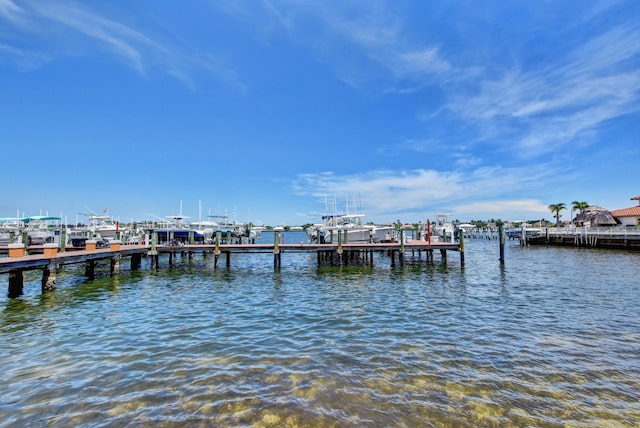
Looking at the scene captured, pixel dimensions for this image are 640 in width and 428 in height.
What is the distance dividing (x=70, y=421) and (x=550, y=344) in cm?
1170

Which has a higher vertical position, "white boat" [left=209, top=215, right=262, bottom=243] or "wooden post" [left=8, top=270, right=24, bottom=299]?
"white boat" [left=209, top=215, right=262, bottom=243]

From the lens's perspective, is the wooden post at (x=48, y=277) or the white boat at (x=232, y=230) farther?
the white boat at (x=232, y=230)

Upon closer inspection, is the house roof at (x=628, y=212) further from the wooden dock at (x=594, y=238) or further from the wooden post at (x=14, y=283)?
the wooden post at (x=14, y=283)

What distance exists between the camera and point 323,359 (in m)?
8.77

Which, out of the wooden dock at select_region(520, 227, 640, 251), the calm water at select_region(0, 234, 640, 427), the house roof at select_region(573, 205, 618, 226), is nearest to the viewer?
the calm water at select_region(0, 234, 640, 427)

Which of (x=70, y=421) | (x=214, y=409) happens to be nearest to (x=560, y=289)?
(x=214, y=409)

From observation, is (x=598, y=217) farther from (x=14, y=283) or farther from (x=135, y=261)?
(x=14, y=283)

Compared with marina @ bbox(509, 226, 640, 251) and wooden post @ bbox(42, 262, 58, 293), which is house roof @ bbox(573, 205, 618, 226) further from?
wooden post @ bbox(42, 262, 58, 293)

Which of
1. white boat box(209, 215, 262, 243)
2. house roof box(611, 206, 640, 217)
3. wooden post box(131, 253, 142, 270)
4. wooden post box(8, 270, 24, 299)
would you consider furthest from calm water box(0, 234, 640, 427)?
house roof box(611, 206, 640, 217)

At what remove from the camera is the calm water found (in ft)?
20.6

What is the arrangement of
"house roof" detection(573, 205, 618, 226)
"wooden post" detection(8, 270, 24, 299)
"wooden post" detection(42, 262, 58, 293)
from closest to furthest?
"wooden post" detection(8, 270, 24, 299) < "wooden post" detection(42, 262, 58, 293) < "house roof" detection(573, 205, 618, 226)

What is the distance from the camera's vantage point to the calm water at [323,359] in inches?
247

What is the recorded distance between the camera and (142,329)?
11.5 m

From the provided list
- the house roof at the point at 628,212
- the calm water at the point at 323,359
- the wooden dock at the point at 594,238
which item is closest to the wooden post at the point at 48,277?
the calm water at the point at 323,359
